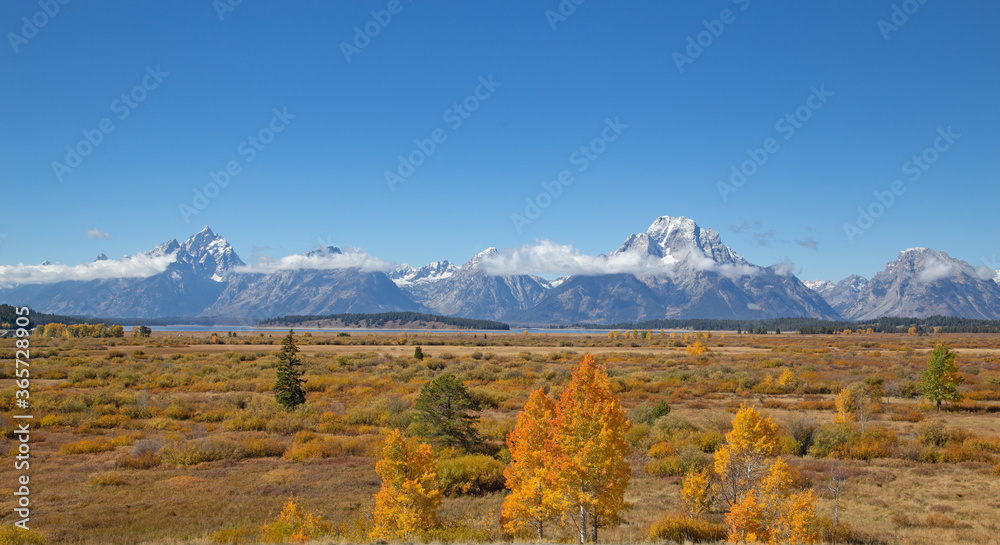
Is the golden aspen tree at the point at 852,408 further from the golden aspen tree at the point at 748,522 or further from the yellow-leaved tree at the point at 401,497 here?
the yellow-leaved tree at the point at 401,497

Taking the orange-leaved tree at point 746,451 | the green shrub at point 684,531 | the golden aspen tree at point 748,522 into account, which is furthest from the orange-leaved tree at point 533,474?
the orange-leaved tree at point 746,451

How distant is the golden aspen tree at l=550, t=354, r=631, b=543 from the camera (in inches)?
363

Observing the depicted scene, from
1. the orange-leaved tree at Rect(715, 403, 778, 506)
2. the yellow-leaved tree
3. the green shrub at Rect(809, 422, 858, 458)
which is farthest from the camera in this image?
the green shrub at Rect(809, 422, 858, 458)

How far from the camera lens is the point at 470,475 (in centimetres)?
1669

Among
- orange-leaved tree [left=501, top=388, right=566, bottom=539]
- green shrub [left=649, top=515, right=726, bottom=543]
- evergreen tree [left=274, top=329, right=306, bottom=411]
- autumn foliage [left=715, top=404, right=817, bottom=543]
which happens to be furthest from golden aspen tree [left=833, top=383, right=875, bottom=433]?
evergreen tree [left=274, top=329, right=306, bottom=411]

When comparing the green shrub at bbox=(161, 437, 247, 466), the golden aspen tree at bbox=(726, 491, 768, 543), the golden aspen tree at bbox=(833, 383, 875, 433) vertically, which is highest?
the golden aspen tree at bbox=(726, 491, 768, 543)

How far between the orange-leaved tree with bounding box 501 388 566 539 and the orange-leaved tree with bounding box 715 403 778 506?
15.6 ft

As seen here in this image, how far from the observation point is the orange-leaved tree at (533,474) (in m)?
9.61

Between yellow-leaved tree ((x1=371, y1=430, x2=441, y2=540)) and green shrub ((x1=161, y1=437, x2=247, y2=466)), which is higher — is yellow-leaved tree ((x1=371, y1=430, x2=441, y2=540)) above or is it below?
above

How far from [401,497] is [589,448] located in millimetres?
4108

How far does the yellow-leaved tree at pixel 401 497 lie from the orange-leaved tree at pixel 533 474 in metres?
1.73

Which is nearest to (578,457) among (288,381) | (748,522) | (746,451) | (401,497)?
(401,497)

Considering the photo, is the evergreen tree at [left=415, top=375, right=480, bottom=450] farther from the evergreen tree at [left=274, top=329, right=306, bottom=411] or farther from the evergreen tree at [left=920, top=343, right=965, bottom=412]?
the evergreen tree at [left=920, top=343, right=965, bottom=412]

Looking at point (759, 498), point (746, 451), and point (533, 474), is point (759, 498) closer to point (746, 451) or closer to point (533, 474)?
point (746, 451)
